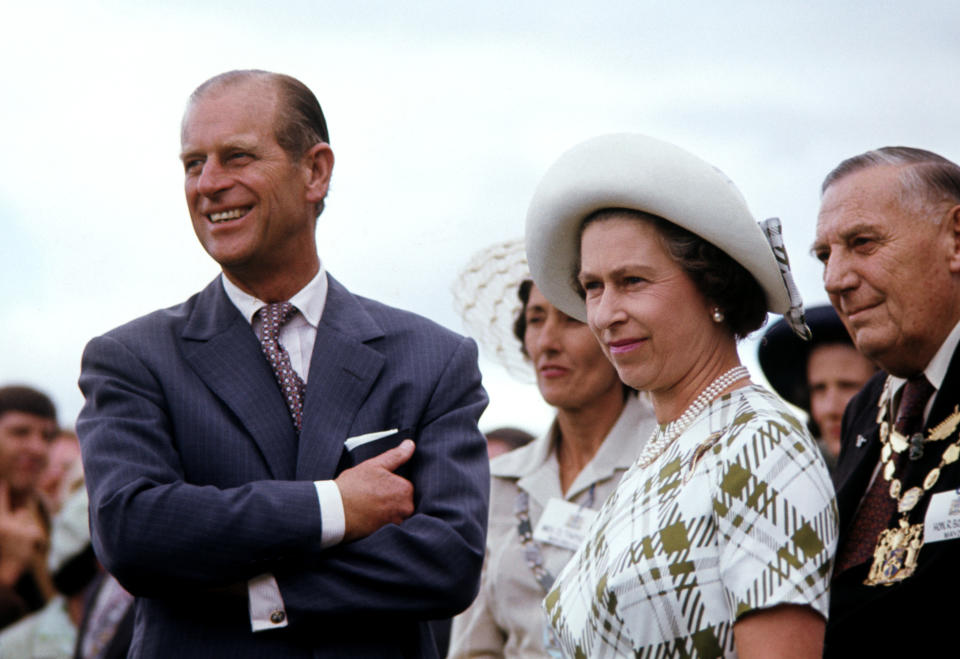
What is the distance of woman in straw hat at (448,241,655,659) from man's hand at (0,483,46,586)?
8.10 ft

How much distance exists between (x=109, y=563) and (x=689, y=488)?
1.32 meters

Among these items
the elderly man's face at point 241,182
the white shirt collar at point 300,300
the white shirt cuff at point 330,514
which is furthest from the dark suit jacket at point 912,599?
the elderly man's face at point 241,182

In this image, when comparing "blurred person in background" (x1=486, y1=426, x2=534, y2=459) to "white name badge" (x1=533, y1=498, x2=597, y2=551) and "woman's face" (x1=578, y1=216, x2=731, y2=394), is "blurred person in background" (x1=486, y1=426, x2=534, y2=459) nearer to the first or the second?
"white name badge" (x1=533, y1=498, x2=597, y2=551)

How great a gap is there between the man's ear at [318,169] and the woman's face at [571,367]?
1.69 m

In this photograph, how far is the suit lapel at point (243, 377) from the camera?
3.02 meters

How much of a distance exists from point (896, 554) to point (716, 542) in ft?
3.31

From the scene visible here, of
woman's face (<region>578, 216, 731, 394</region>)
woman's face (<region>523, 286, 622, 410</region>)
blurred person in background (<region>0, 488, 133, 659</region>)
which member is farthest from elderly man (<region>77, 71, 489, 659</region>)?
blurred person in background (<region>0, 488, 133, 659</region>)

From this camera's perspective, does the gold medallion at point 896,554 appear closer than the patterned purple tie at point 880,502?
Yes

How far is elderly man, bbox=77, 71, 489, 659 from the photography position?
2.83 meters

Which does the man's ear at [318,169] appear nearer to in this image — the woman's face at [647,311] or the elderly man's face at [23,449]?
the woman's face at [647,311]

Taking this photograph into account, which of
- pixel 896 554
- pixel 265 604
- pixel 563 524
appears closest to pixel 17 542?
pixel 563 524

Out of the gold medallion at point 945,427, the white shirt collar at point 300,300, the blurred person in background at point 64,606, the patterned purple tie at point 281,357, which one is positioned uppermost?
the white shirt collar at point 300,300

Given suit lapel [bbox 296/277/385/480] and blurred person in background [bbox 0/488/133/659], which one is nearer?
suit lapel [bbox 296/277/385/480]

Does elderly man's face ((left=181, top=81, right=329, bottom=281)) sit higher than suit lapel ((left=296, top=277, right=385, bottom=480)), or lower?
higher
